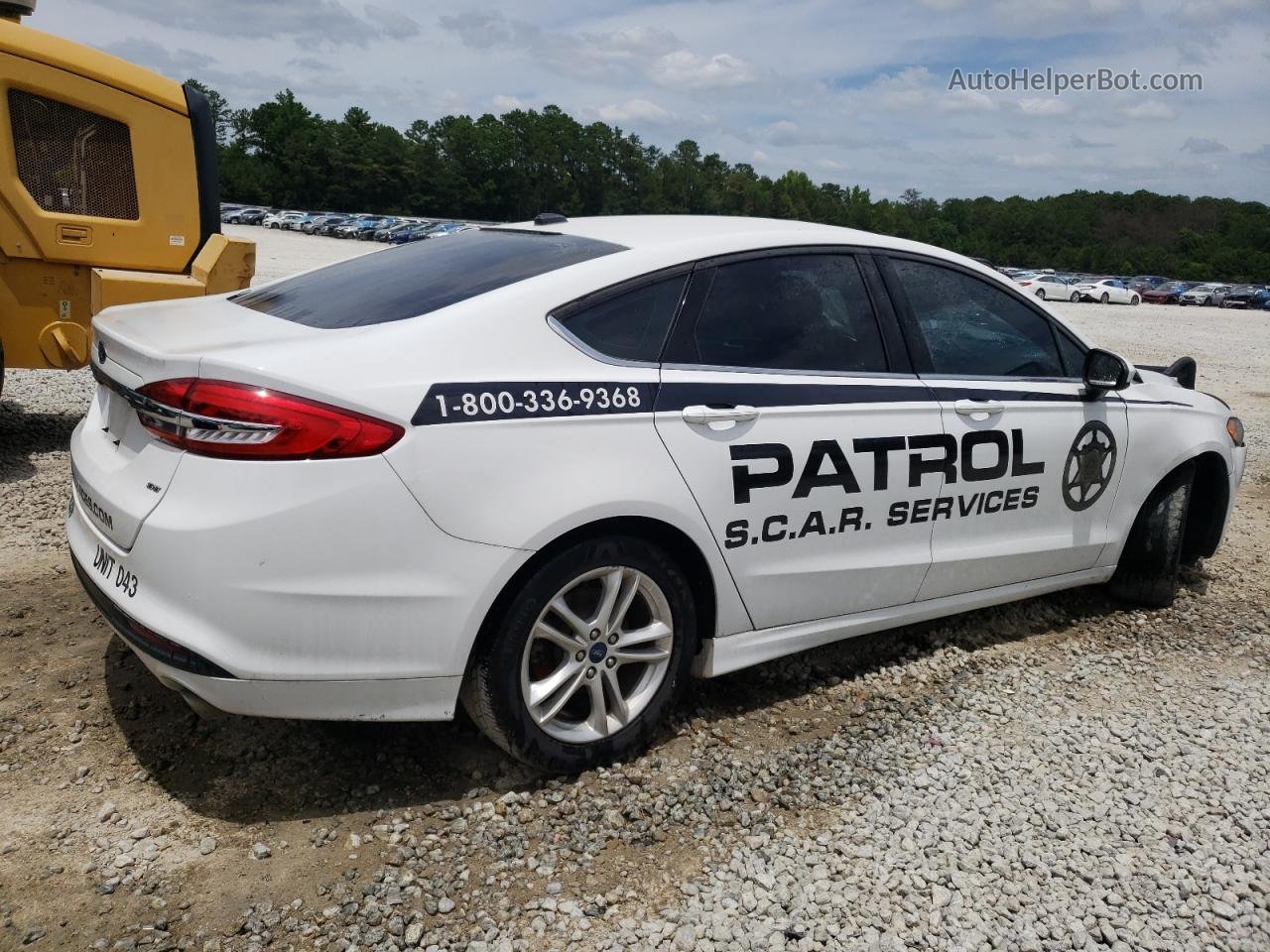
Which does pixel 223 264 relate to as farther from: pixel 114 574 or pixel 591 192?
pixel 591 192

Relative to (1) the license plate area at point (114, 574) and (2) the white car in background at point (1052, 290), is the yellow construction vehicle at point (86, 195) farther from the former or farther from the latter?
(2) the white car in background at point (1052, 290)

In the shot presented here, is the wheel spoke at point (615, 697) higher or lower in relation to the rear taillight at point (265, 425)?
lower

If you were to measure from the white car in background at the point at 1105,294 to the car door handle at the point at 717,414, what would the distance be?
47.9 m

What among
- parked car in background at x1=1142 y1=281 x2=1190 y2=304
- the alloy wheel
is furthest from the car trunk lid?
parked car in background at x1=1142 y1=281 x2=1190 y2=304

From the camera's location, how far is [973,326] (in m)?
4.14

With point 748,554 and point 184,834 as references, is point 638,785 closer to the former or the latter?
point 748,554

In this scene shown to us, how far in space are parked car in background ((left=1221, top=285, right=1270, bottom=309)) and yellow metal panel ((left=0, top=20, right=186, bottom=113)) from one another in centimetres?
5288

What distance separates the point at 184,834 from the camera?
281 cm

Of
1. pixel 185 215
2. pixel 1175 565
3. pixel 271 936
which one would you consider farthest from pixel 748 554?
pixel 185 215

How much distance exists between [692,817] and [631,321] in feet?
4.84

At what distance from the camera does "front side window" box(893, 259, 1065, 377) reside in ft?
13.0

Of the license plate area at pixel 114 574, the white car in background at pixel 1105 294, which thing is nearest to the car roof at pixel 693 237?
the license plate area at pixel 114 574

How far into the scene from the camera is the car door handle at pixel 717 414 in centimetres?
317

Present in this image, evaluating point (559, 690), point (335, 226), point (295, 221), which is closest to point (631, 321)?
point (559, 690)
